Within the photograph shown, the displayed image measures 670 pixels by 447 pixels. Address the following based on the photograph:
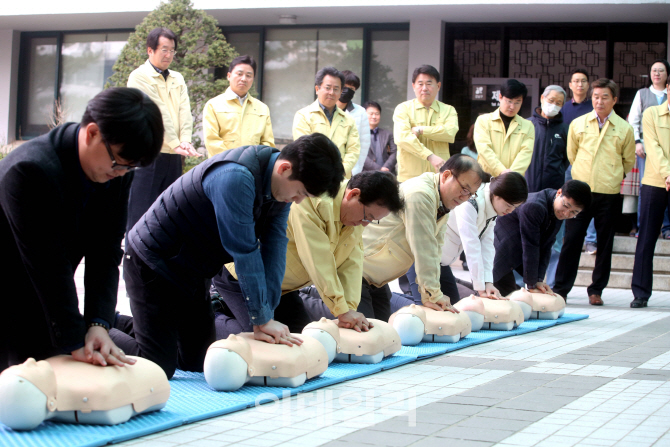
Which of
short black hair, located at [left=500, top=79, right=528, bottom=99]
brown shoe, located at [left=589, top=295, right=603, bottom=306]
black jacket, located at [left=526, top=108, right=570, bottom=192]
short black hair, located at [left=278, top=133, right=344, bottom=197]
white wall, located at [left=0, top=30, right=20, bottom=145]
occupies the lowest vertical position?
brown shoe, located at [left=589, top=295, right=603, bottom=306]

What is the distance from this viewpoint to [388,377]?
4.01m

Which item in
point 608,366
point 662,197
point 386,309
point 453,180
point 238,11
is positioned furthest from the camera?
point 238,11

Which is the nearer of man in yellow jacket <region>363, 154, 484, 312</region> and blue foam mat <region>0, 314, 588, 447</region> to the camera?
blue foam mat <region>0, 314, 588, 447</region>

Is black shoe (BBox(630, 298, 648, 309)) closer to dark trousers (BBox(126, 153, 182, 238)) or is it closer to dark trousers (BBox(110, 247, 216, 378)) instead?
dark trousers (BBox(126, 153, 182, 238))

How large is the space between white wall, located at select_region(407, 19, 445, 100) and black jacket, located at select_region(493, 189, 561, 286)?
245 inches

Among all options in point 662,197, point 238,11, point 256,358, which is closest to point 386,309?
point 256,358

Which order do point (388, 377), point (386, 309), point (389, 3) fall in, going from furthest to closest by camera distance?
point (389, 3), point (386, 309), point (388, 377)

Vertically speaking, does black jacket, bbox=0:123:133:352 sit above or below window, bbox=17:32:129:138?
below

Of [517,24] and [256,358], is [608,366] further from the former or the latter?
[517,24]

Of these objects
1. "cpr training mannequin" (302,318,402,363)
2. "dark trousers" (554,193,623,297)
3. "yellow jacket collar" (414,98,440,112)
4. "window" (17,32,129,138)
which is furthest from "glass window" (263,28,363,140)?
"cpr training mannequin" (302,318,402,363)

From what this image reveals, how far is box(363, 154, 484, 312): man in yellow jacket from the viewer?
17.0 feet

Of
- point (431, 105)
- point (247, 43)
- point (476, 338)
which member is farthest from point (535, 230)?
point (247, 43)

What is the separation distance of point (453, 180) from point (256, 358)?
2266 millimetres

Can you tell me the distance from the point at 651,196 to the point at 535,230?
6.60 ft
